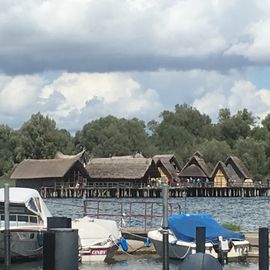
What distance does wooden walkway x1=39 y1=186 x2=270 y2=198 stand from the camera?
156750 mm

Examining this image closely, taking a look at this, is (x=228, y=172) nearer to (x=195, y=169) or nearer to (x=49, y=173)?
(x=195, y=169)

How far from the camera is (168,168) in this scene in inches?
6663

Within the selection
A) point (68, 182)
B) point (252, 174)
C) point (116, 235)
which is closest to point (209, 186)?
point (252, 174)

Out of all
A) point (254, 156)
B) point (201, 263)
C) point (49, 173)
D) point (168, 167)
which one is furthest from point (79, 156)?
point (201, 263)

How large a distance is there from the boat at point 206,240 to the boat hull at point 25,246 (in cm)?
450

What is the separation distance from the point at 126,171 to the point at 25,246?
4843 inches

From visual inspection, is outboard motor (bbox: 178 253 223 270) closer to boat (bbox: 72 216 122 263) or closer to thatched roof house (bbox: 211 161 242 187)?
boat (bbox: 72 216 122 263)

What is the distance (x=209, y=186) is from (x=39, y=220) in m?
136

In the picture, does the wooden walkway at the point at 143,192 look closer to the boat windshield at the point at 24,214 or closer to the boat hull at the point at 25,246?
the boat windshield at the point at 24,214

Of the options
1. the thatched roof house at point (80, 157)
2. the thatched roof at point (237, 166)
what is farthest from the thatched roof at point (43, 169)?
the thatched roof at point (237, 166)

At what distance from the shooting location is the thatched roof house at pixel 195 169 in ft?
561

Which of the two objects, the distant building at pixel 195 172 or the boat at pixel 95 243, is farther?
the distant building at pixel 195 172

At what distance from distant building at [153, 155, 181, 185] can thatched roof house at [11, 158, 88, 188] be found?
621 inches

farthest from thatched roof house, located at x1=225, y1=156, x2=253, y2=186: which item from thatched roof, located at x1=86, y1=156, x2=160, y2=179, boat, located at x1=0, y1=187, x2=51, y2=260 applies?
boat, located at x1=0, y1=187, x2=51, y2=260
